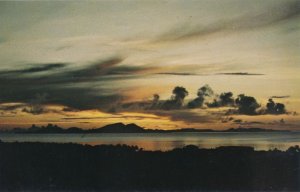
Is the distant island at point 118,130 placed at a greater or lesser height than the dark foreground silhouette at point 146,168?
greater

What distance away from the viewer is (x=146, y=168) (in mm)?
2908

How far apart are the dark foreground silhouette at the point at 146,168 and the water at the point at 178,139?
0.08 ft

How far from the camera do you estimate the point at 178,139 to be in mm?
2908

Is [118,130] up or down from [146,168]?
up

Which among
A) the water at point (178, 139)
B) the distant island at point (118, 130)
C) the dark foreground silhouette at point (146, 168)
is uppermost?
the distant island at point (118, 130)

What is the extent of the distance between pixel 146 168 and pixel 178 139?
0.20 metres

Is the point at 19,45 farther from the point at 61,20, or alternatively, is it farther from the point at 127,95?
the point at 127,95

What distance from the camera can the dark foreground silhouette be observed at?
289cm

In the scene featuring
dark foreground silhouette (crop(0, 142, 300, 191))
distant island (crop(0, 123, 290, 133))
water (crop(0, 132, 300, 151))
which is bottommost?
dark foreground silhouette (crop(0, 142, 300, 191))

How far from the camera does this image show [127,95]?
2.93 meters

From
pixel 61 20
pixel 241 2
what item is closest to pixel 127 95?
pixel 61 20

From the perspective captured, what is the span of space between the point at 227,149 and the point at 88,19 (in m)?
0.89

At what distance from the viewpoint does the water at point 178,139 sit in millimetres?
2885

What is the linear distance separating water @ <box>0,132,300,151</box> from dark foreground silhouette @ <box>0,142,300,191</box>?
1.0 inches
